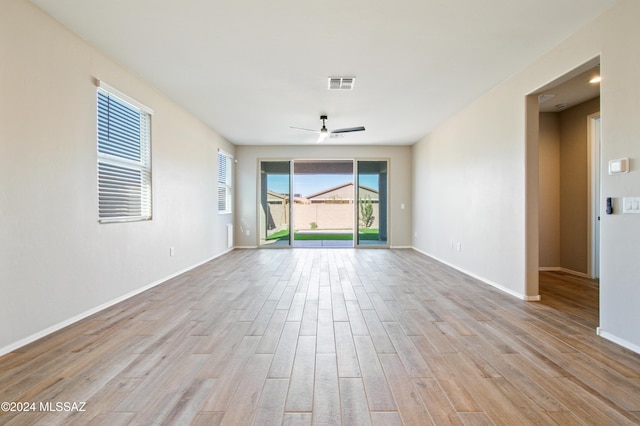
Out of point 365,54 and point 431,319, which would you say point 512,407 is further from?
point 365,54

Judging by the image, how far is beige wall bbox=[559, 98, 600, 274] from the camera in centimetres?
469

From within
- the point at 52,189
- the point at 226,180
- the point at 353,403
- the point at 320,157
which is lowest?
the point at 353,403

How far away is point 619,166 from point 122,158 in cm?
473

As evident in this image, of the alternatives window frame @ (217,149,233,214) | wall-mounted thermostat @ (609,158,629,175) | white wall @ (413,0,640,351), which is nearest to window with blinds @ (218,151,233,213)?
window frame @ (217,149,233,214)

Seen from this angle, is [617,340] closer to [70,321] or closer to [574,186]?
[574,186]

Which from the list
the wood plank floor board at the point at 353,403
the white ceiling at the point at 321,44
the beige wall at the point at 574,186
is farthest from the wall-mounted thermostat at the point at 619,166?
the beige wall at the point at 574,186

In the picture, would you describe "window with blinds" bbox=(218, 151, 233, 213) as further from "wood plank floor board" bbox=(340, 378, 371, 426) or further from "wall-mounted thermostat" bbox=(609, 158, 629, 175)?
"wall-mounted thermostat" bbox=(609, 158, 629, 175)

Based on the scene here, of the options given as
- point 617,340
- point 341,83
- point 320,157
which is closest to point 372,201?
point 320,157

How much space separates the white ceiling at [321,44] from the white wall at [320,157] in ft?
10.2

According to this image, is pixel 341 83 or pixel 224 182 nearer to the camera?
pixel 341 83

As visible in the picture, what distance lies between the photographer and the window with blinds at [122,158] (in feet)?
10.7

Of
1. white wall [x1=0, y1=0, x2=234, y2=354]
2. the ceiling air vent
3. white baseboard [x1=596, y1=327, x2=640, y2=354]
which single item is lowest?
white baseboard [x1=596, y1=327, x2=640, y2=354]

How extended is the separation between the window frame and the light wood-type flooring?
12.0 ft

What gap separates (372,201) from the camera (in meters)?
8.11
